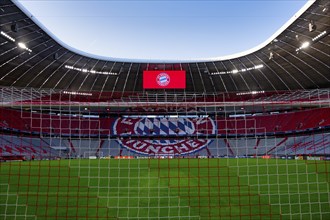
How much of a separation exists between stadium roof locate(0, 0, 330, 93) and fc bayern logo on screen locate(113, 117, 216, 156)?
5203 mm

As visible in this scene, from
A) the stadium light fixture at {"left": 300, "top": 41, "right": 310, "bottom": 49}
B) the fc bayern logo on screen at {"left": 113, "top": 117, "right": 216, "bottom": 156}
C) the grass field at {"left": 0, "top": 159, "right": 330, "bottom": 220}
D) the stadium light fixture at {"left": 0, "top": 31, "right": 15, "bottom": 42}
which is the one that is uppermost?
the stadium light fixture at {"left": 300, "top": 41, "right": 310, "bottom": 49}

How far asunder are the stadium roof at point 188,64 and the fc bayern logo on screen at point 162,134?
17.1ft

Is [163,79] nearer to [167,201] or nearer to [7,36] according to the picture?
[7,36]

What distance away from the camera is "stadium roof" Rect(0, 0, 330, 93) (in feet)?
78.5

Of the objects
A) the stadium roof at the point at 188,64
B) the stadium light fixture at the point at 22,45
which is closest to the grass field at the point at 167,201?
the stadium roof at the point at 188,64

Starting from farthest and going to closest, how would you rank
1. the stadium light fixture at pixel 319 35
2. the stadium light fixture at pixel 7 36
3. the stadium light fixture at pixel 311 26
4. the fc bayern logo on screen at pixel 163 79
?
1. the fc bayern logo on screen at pixel 163 79
2. the stadium light fixture at pixel 319 35
3. the stadium light fixture at pixel 7 36
4. the stadium light fixture at pixel 311 26

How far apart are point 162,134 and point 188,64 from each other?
12215 millimetres

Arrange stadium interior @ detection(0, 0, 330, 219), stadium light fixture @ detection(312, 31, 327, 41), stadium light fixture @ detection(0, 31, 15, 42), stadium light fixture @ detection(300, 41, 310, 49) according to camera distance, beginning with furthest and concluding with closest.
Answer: stadium light fixture @ detection(300, 41, 310, 49) < stadium interior @ detection(0, 0, 330, 219) < stadium light fixture @ detection(312, 31, 327, 41) < stadium light fixture @ detection(0, 31, 15, 42)

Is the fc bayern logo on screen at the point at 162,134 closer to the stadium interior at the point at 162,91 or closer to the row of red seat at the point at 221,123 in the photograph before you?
the stadium interior at the point at 162,91

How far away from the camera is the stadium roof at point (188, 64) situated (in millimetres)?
23939

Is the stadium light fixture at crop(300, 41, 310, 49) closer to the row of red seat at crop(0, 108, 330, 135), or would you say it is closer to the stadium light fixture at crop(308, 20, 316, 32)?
the stadium light fixture at crop(308, 20, 316, 32)

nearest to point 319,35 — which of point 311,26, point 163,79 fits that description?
point 311,26

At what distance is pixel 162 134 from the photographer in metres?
44.1

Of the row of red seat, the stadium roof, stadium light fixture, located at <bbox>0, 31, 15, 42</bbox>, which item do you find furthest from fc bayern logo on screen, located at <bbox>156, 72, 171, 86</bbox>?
stadium light fixture, located at <bbox>0, 31, 15, 42</bbox>
